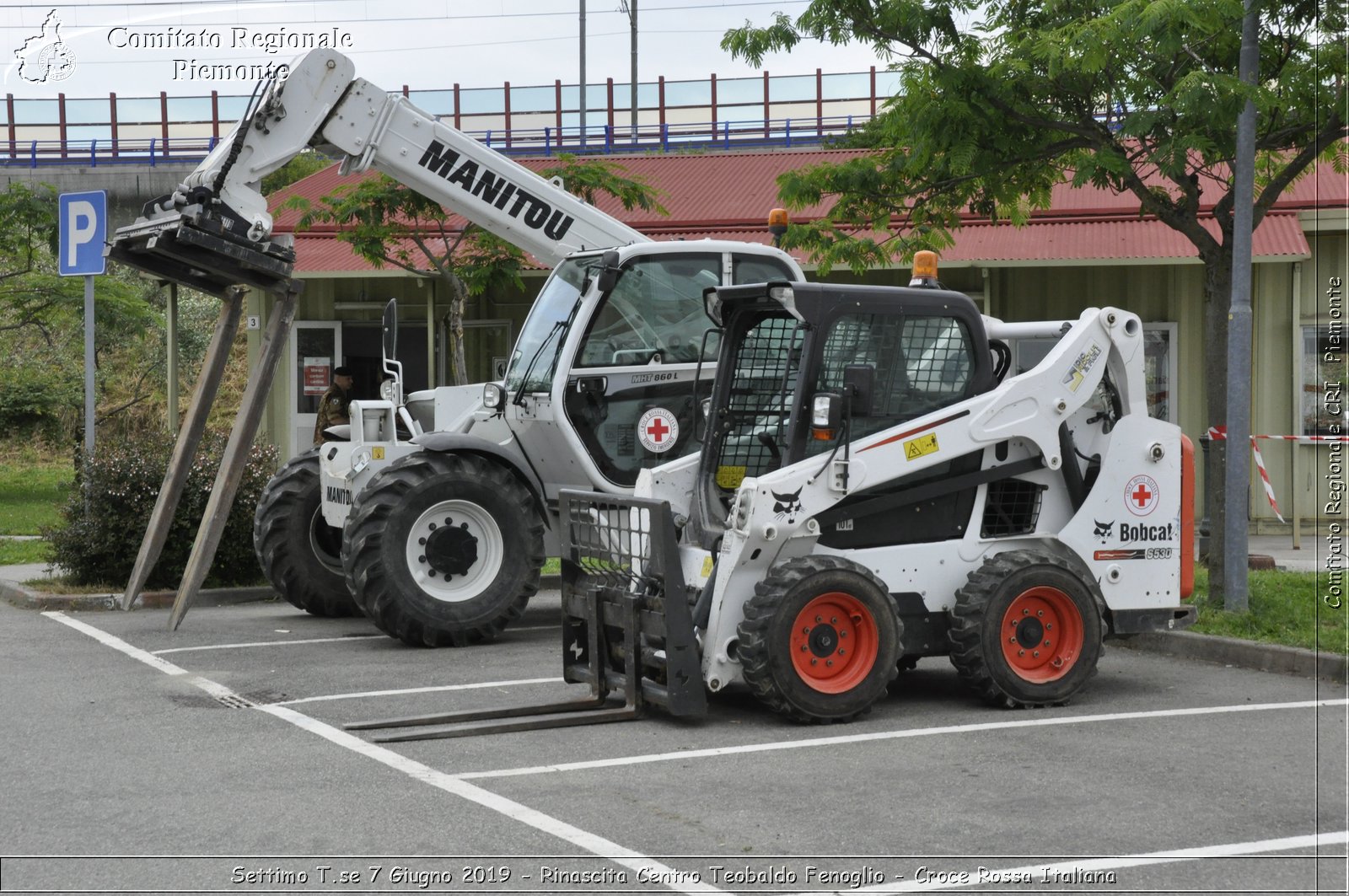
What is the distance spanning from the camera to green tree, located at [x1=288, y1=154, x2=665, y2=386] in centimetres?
1705

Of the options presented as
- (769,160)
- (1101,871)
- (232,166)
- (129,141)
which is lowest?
(1101,871)

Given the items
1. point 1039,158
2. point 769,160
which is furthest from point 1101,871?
point 769,160

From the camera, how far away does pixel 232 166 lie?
36.7 ft

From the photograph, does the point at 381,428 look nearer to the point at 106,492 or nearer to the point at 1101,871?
the point at 106,492

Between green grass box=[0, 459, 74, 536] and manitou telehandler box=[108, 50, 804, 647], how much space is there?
4417mm

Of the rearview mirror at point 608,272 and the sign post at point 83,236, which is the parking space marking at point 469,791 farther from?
the sign post at point 83,236

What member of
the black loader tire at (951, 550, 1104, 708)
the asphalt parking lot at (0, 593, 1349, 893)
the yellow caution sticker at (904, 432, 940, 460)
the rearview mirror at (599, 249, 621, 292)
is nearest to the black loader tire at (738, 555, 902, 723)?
the asphalt parking lot at (0, 593, 1349, 893)

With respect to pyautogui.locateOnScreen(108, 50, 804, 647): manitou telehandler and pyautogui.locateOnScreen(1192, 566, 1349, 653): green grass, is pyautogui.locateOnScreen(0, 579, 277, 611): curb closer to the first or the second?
pyautogui.locateOnScreen(108, 50, 804, 647): manitou telehandler

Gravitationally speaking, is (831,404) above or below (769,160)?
below

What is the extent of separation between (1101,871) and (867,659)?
8.89 ft

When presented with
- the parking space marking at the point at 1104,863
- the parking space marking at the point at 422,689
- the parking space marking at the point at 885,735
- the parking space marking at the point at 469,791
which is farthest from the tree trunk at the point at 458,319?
the parking space marking at the point at 1104,863

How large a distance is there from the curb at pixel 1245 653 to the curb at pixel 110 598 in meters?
7.58

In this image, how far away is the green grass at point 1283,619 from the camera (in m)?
9.44

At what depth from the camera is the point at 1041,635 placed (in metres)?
8.38
